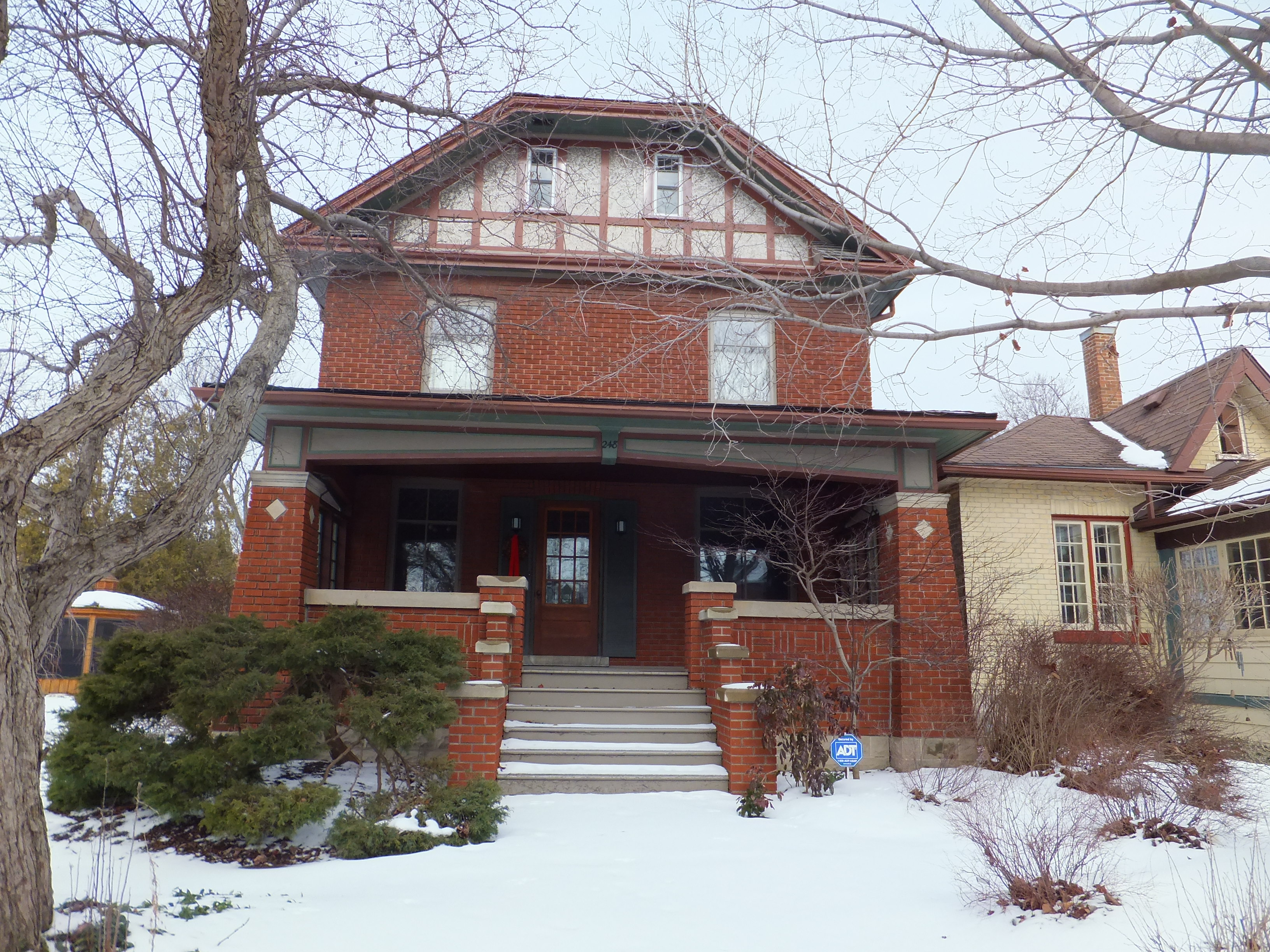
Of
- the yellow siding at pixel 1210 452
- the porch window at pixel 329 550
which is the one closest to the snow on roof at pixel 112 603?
the porch window at pixel 329 550

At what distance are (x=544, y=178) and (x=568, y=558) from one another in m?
5.35

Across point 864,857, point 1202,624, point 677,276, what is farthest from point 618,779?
point 1202,624

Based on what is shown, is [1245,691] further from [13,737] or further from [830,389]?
[13,737]

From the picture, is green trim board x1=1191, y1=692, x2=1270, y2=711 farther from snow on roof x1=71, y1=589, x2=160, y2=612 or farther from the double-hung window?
snow on roof x1=71, y1=589, x2=160, y2=612

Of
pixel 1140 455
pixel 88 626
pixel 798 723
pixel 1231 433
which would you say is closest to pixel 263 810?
pixel 798 723

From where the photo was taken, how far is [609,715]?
8539 mm

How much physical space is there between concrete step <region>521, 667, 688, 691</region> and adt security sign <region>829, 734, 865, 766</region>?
2.05 m

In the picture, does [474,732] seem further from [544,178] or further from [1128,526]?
[1128,526]

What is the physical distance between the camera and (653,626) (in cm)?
1135

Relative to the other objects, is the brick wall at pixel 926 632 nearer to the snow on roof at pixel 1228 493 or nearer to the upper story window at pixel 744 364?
the upper story window at pixel 744 364

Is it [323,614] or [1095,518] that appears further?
[1095,518]

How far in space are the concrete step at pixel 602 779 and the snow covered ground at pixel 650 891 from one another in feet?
2.16

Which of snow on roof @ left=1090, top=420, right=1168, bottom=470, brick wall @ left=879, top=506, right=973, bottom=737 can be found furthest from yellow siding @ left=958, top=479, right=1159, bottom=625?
brick wall @ left=879, top=506, right=973, bottom=737

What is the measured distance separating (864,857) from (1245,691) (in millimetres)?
7783
